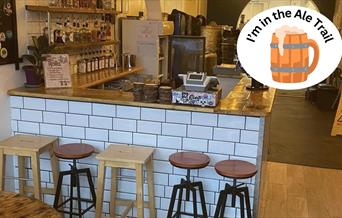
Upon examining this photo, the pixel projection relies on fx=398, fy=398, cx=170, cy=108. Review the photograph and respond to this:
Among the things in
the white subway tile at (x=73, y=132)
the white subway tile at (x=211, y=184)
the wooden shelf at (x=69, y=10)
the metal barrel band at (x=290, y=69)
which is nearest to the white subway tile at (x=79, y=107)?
the white subway tile at (x=73, y=132)

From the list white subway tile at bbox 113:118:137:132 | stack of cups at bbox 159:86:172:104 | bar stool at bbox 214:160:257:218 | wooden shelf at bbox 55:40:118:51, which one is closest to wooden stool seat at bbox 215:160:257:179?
bar stool at bbox 214:160:257:218

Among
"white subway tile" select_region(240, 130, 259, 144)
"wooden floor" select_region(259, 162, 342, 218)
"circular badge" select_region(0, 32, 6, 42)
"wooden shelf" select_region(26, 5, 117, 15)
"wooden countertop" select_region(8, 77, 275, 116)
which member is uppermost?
"wooden shelf" select_region(26, 5, 117, 15)

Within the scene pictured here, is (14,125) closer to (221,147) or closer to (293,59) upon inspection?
(221,147)

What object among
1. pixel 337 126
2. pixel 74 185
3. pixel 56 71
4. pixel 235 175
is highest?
pixel 56 71

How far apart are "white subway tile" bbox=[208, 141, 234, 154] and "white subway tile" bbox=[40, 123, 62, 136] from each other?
1137 mm

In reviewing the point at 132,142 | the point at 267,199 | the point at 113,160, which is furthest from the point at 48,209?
the point at 267,199

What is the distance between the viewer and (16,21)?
2.99 meters

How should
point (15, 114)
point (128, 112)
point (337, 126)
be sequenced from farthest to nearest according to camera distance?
point (337, 126) → point (15, 114) → point (128, 112)

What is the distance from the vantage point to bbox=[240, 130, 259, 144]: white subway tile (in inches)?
102

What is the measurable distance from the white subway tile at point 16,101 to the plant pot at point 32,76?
5.9 inches

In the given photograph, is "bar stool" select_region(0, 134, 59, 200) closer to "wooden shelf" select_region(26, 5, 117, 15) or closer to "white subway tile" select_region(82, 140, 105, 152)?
"white subway tile" select_region(82, 140, 105, 152)

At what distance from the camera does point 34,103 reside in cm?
297

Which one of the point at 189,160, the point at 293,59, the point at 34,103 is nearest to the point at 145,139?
the point at 189,160

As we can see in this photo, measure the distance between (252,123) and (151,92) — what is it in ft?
2.31
